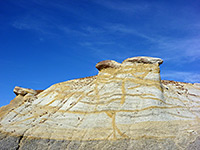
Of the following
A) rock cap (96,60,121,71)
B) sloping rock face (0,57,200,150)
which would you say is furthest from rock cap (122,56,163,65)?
rock cap (96,60,121,71)

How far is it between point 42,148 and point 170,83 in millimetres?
9864

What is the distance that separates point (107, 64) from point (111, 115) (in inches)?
157

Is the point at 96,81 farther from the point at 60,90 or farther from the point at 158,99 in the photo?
the point at 158,99

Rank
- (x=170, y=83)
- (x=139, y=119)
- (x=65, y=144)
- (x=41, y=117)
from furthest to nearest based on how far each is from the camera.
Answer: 1. (x=170, y=83)
2. (x=41, y=117)
3. (x=139, y=119)
4. (x=65, y=144)

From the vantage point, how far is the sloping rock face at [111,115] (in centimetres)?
837

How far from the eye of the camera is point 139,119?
9.15m

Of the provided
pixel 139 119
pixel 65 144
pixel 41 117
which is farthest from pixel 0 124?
pixel 139 119

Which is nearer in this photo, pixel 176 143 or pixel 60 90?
pixel 176 143

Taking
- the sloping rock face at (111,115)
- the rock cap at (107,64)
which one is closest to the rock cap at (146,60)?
the sloping rock face at (111,115)

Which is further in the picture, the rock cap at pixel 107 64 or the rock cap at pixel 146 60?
the rock cap at pixel 107 64

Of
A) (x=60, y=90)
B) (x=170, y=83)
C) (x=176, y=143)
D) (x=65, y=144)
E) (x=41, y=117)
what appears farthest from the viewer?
(x=170, y=83)

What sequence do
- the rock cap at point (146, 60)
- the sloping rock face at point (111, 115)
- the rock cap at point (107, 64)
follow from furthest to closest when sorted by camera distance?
the rock cap at point (107, 64) → the rock cap at point (146, 60) → the sloping rock face at point (111, 115)

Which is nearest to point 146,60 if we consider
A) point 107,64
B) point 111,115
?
point 107,64

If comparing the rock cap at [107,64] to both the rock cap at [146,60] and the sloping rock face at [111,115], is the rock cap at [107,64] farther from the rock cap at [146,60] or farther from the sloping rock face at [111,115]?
the rock cap at [146,60]
